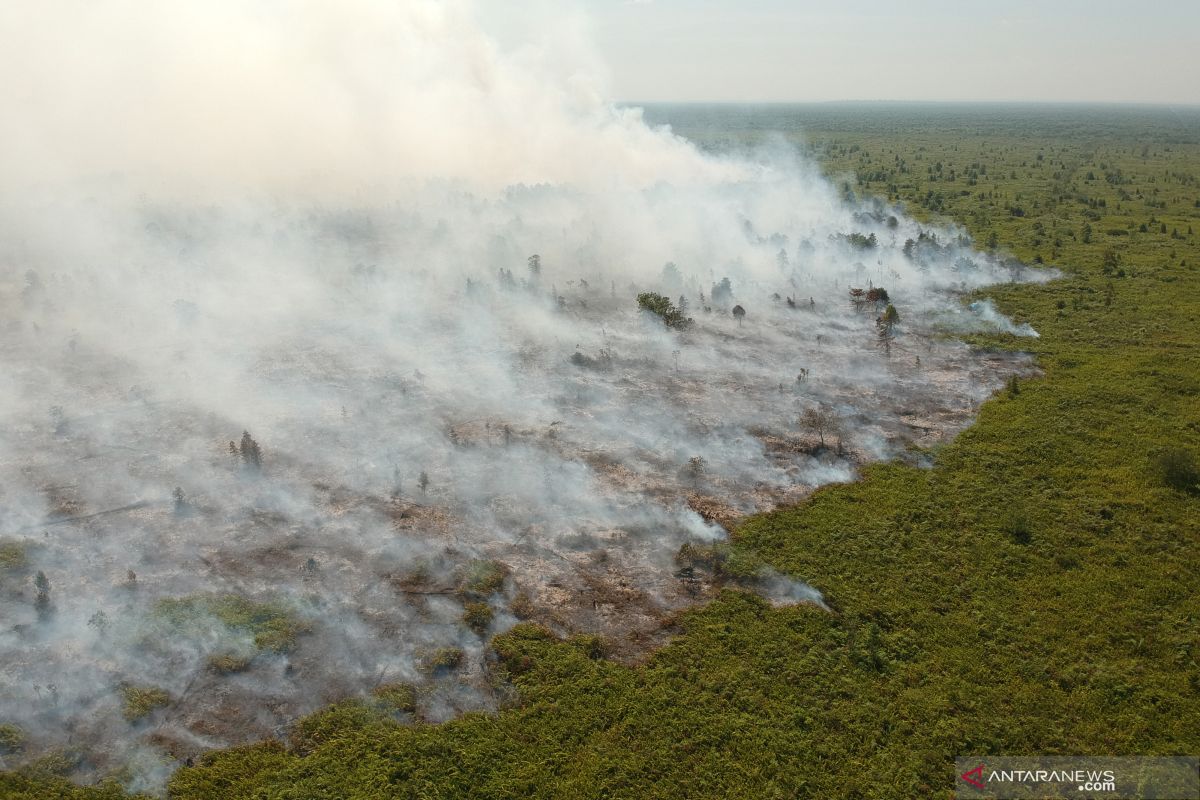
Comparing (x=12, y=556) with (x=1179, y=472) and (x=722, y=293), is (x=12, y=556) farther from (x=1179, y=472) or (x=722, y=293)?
(x=722, y=293)

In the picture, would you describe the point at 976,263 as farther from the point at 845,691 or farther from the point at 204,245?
the point at 204,245

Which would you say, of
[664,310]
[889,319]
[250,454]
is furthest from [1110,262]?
[250,454]

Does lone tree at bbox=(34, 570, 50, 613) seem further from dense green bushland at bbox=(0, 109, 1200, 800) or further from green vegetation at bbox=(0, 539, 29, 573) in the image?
dense green bushland at bbox=(0, 109, 1200, 800)

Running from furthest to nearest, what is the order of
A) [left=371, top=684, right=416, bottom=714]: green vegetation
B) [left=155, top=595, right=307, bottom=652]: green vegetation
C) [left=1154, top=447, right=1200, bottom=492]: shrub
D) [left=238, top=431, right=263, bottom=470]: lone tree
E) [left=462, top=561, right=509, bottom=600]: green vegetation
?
[left=238, top=431, right=263, bottom=470]: lone tree → [left=1154, top=447, right=1200, bottom=492]: shrub → [left=462, top=561, right=509, bottom=600]: green vegetation → [left=155, top=595, right=307, bottom=652]: green vegetation → [left=371, top=684, right=416, bottom=714]: green vegetation

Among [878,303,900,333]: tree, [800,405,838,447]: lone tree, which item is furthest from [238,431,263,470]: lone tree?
[878,303,900,333]: tree

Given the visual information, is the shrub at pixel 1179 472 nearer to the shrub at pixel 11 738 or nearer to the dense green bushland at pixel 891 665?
the dense green bushland at pixel 891 665

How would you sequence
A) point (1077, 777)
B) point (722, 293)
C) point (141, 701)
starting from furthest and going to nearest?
point (722, 293)
point (141, 701)
point (1077, 777)
